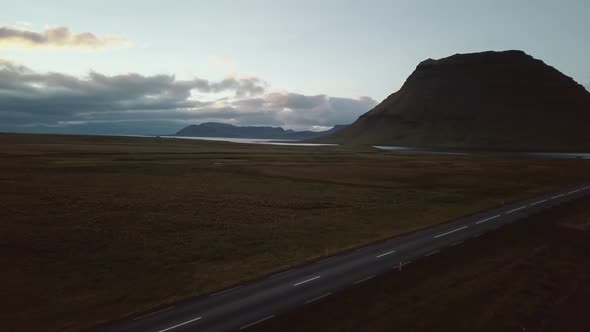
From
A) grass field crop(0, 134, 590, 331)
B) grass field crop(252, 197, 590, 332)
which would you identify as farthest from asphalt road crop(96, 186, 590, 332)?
grass field crop(0, 134, 590, 331)

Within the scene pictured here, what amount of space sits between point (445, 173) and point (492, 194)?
1269 inches

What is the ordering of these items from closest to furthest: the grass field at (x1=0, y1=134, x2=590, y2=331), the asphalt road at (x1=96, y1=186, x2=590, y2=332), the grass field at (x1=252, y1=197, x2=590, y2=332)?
1. the asphalt road at (x1=96, y1=186, x2=590, y2=332)
2. the grass field at (x1=252, y1=197, x2=590, y2=332)
3. the grass field at (x1=0, y1=134, x2=590, y2=331)

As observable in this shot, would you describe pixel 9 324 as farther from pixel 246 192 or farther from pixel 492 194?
pixel 492 194

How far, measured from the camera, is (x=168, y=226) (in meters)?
38.7

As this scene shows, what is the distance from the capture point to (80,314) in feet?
64.3

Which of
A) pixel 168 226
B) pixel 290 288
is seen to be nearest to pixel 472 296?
pixel 290 288

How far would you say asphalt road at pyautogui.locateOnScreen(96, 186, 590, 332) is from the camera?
18.5 meters

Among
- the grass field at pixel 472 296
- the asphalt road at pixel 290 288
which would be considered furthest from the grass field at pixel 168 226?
the grass field at pixel 472 296

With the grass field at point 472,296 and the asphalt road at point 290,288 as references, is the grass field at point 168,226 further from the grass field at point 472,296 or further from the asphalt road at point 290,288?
the grass field at point 472,296

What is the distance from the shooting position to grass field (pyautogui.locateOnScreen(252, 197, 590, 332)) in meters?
18.8

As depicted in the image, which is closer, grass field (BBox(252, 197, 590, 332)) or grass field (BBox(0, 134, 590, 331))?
grass field (BBox(252, 197, 590, 332))

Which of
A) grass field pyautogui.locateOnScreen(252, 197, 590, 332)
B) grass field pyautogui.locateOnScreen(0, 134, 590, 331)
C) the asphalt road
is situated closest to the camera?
the asphalt road

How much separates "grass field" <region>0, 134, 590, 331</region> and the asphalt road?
1.67 metres

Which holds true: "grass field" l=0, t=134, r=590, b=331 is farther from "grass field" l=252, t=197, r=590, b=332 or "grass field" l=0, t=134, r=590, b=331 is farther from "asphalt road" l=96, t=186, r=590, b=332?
"grass field" l=252, t=197, r=590, b=332
